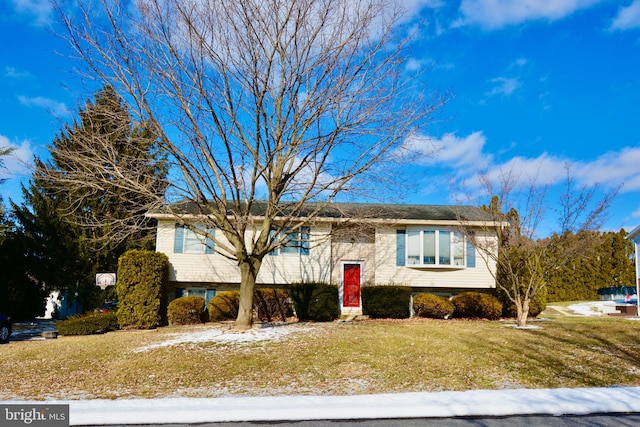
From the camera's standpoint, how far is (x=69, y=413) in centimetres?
642

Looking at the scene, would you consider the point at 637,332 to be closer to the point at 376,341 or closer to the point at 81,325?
the point at 376,341

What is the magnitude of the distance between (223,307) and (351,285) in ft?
18.7

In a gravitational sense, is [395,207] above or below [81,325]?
above

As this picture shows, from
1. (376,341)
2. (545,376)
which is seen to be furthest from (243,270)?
(545,376)

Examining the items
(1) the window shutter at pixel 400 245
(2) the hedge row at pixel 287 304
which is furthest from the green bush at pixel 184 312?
(1) the window shutter at pixel 400 245

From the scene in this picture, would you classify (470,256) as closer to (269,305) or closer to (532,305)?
(532,305)

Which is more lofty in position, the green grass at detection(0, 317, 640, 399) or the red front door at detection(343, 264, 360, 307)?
the red front door at detection(343, 264, 360, 307)

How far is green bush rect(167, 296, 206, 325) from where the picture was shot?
56.9 feet

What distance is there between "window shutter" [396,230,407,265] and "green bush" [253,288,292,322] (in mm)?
5196

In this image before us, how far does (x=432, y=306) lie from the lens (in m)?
18.4

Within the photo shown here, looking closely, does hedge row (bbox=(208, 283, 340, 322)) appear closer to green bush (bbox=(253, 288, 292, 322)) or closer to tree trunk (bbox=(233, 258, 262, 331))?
green bush (bbox=(253, 288, 292, 322))

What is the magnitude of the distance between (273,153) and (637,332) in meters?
11.2

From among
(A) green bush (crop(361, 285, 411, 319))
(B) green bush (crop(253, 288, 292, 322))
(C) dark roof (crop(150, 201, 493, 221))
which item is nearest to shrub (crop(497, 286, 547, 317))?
(C) dark roof (crop(150, 201, 493, 221))

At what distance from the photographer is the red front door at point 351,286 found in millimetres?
20641
